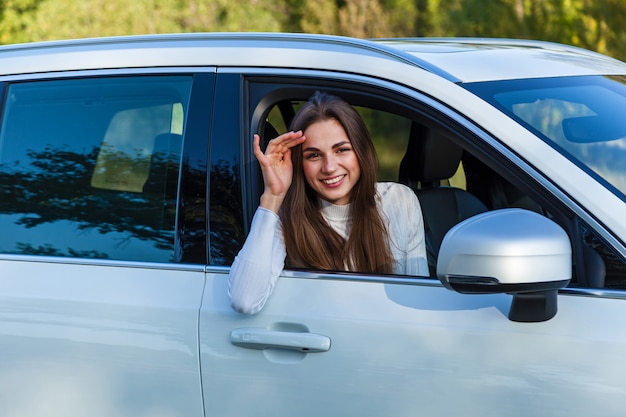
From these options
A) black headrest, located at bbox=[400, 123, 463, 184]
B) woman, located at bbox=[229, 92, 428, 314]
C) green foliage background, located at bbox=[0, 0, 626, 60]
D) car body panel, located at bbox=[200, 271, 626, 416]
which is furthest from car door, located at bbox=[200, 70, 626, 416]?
green foliage background, located at bbox=[0, 0, 626, 60]

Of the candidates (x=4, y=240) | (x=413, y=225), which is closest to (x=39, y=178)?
(x=4, y=240)

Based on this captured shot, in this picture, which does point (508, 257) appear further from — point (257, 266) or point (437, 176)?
point (437, 176)

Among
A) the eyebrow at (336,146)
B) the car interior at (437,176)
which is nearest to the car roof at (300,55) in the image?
the car interior at (437,176)

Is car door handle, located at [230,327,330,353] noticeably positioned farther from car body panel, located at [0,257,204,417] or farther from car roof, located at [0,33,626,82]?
car roof, located at [0,33,626,82]

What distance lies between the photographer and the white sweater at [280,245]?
8.84ft

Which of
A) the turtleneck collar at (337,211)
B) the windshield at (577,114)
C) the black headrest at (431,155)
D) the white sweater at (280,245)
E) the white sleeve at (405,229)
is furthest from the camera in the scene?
the black headrest at (431,155)

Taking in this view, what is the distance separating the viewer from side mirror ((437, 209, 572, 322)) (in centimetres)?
228

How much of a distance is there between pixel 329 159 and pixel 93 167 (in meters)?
0.70

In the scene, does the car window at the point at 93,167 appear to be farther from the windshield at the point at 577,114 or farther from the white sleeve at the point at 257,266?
the windshield at the point at 577,114

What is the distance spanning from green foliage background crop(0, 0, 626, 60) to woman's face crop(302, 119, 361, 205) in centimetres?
992

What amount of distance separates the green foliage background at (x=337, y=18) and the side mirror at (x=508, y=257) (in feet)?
34.4

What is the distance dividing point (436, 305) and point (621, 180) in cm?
55

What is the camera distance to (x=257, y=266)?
8.91ft

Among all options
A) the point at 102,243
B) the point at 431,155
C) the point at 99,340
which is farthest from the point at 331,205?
the point at 99,340
